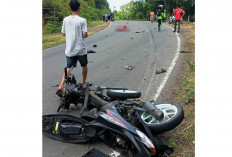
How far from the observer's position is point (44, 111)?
4.71 meters

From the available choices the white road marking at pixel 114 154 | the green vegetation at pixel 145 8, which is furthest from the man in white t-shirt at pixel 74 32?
the green vegetation at pixel 145 8

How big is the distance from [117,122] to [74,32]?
2.53m

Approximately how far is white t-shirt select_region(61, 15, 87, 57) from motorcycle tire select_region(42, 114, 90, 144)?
5.28 feet

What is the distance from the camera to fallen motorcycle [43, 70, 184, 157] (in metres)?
2.99

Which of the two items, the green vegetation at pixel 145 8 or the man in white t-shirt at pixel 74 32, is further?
the green vegetation at pixel 145 8

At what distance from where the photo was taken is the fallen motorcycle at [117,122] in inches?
118

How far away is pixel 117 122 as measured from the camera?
3047 mm

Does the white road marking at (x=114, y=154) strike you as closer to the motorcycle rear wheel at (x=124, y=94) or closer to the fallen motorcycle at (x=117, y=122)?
the fallen motorcycle at (x=117, y=122)

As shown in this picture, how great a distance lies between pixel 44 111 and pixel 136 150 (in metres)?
2.34

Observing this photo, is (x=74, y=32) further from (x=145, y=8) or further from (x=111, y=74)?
(x=145, y=8)

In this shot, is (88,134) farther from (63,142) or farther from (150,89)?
(150,89)

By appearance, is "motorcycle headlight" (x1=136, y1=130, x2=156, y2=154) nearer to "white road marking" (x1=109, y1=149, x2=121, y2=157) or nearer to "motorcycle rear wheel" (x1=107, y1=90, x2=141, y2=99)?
"white road marking" (x1=109, y1=149, x2=121, y2=157)

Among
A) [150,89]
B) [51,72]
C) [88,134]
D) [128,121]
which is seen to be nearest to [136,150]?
[128,121]

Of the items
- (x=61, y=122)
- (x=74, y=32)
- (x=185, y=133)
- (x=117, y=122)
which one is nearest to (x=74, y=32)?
(x=74, y=32)
